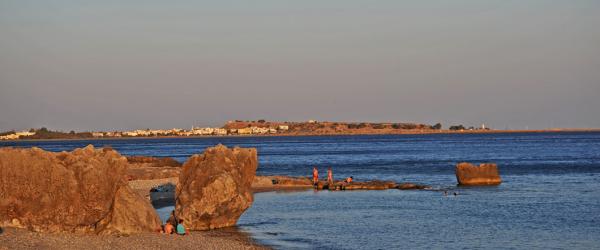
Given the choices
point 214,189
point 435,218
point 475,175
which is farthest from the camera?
point 475,175

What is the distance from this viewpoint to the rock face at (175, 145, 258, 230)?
3453 centimetres

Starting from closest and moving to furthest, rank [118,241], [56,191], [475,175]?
[118,241], [56,191], [475,175]

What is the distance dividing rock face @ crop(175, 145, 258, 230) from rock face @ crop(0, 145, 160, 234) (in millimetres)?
4903

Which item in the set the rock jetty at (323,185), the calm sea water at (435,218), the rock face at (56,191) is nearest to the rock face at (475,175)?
the calm sea water at (435,218)

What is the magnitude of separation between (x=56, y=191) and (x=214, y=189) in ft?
24.3

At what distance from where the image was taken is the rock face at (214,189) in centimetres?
3453

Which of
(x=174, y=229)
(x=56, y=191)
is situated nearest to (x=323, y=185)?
(x=174, y=229)

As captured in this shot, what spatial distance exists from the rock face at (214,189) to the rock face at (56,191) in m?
4.90

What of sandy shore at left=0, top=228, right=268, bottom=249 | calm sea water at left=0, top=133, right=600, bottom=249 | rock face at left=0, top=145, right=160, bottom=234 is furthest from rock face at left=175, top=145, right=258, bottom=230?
rock face at left=0, top=145, right=160, bottom=234

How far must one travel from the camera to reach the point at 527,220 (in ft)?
130

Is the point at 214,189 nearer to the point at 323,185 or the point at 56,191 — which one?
the point at 56,191

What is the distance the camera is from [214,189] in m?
34.3

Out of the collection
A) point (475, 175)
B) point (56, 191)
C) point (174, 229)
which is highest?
point (56, 191)

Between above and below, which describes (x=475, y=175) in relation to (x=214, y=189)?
below
